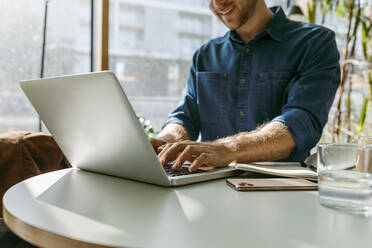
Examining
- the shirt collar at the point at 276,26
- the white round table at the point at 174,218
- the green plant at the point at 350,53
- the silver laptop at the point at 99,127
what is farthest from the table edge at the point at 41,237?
the green plant at the point at 350,53

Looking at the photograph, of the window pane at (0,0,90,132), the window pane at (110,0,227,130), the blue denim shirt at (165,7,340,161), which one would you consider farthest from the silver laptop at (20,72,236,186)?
the window pane at (110,0,227,130)

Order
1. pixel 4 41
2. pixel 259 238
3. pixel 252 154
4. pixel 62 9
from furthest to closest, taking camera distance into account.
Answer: pixel 62 9 → pixel 4 41 → pixel 252 154 → pixel 259 238

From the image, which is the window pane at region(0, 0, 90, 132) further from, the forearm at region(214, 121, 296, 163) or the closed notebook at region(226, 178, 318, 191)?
the closed notebook at region(226, 178, 318, 191)

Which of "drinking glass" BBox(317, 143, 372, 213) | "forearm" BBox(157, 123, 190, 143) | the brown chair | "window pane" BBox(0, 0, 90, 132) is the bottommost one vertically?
the brown chair

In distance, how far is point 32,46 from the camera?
8.28 feet

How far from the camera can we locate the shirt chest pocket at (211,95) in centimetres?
175

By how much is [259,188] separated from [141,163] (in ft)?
0.79

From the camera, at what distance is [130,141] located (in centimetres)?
78

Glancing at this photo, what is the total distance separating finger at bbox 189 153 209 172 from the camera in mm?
926

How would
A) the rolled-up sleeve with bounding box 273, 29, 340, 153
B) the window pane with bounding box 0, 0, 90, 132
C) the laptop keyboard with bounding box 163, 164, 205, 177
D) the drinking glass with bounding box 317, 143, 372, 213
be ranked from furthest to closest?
the window pane with bounding box 0, 0, 90, 132 < the rolled-up sleeve with bounding box 273, 29, 340, 153 < the laptop keyboard with bounding box 163, 164, 205, 177 < the drinking glass with bounding box 317, 143, 372, 213

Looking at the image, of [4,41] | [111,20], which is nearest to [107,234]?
[4,41]

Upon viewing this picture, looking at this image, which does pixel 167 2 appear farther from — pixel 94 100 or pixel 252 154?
pixel 94 100

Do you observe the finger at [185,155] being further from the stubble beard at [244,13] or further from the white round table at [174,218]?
the stubble beard at [244,13]

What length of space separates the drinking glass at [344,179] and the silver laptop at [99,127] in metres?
0.29
